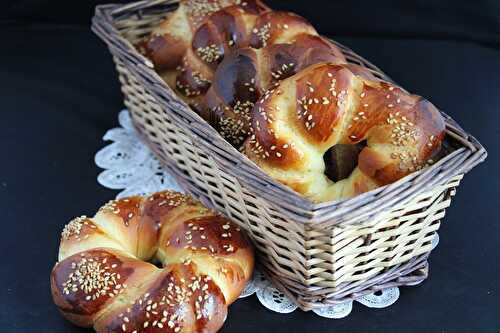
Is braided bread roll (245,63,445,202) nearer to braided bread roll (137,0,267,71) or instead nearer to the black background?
the black background

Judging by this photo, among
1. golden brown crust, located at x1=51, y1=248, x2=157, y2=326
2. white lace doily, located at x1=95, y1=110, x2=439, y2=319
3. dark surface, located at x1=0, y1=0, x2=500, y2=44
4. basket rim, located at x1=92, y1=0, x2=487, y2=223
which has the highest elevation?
basket rim, located at x1=92, y1=0, x2=487, y2=223

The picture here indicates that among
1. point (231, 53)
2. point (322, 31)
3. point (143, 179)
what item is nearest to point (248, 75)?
point (231, 53)

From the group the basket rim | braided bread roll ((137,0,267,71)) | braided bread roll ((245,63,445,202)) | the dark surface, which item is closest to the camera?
the basket rim

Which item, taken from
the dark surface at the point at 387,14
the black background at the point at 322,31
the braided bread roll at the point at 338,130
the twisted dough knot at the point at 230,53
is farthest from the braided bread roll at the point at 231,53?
the dark surface at the point at 387,14

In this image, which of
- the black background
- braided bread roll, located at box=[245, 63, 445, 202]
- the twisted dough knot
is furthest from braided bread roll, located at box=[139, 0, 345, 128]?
the black background

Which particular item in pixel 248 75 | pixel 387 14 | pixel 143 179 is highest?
pixel 248 75

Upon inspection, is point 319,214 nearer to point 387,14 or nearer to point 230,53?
point 230,53
